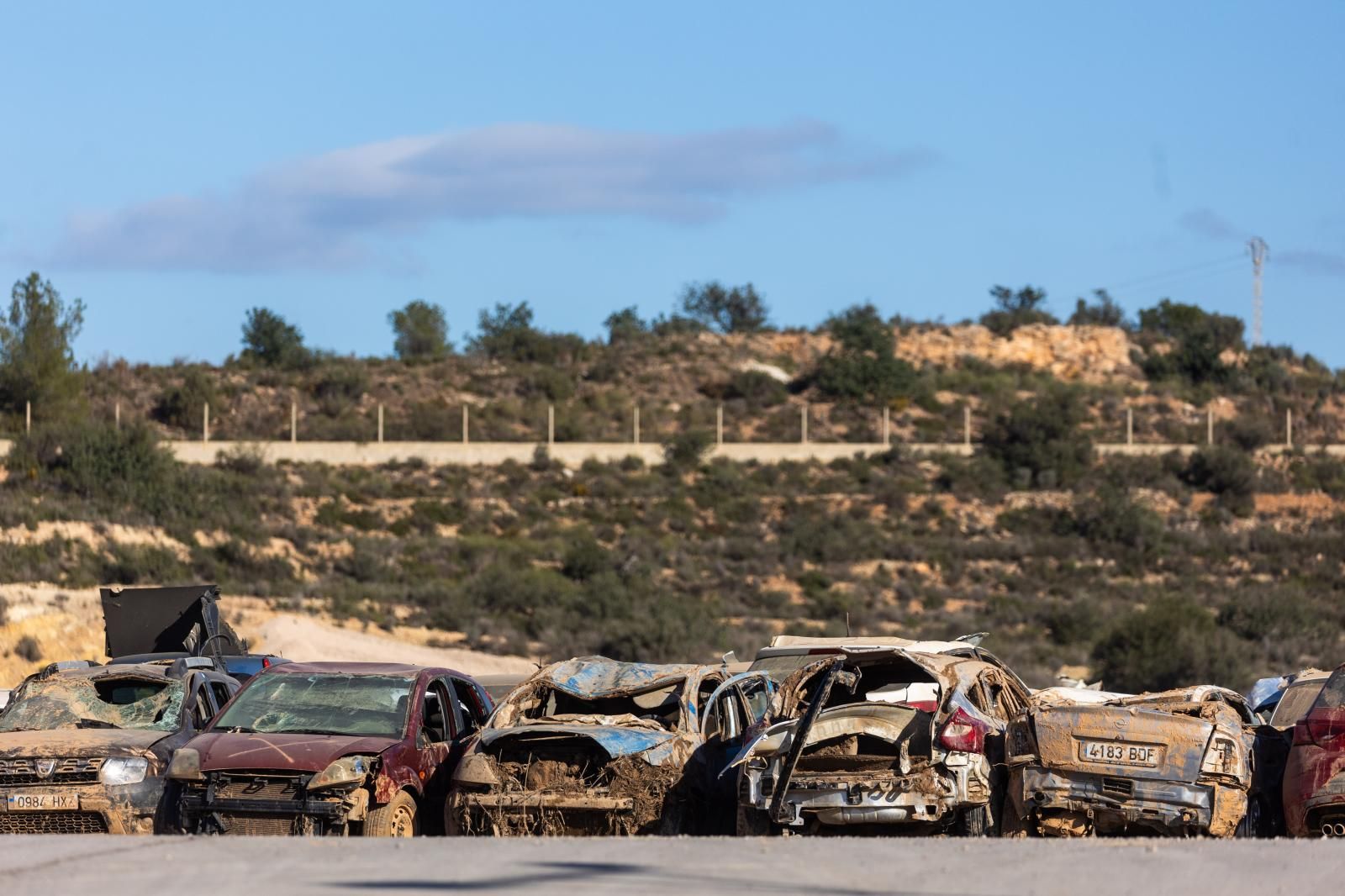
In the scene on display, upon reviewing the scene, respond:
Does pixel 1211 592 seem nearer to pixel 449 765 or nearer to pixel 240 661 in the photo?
pixel 240 661

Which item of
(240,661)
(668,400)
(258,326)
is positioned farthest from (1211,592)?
(258,326)

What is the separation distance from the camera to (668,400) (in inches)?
3152

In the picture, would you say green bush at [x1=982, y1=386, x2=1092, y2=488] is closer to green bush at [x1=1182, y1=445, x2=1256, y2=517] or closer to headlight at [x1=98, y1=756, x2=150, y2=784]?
green bush at [x1=1182, y1=445, x2=1256, y2=517]

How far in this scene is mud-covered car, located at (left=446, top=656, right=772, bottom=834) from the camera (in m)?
12.1

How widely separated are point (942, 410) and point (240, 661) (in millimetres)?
59891

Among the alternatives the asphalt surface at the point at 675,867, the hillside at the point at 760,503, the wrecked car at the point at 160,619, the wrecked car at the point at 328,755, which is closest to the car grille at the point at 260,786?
the wrecked car at the point at 328,755

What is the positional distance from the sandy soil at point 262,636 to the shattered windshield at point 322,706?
959 inches

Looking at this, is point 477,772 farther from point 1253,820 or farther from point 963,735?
point 1253,820

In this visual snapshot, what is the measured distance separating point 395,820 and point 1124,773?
200 inches

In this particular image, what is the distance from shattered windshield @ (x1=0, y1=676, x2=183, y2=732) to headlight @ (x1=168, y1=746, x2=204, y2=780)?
2.01 metres

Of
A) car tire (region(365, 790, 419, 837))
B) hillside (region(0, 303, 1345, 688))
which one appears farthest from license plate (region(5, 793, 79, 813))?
hillside (region(0, 303, 1345, 688))

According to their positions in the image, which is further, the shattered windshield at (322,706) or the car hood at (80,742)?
the car hood at (80,742)

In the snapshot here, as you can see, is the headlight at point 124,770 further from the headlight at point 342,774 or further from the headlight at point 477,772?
the headlight at point 477,772

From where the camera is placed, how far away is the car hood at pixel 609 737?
12.3m
